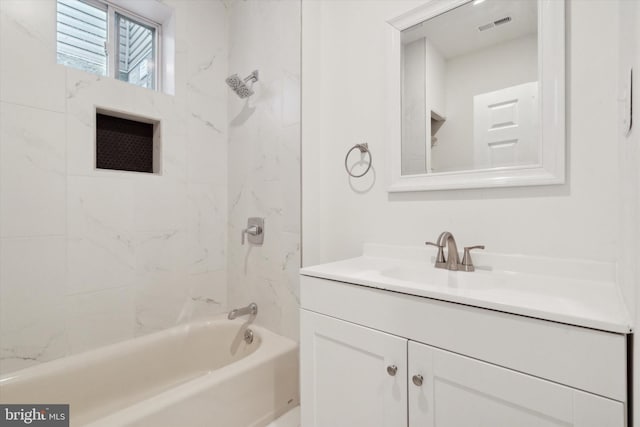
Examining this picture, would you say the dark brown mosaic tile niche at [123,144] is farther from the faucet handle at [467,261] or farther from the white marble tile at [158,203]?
the faucet handle at [467,261]

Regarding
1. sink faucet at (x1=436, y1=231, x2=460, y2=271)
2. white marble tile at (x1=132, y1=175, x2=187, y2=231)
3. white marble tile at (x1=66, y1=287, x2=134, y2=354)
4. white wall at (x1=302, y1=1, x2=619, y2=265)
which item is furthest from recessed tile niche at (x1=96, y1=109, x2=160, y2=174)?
sink faucet at (x1=436, y1=231, x2=460, y2=271)

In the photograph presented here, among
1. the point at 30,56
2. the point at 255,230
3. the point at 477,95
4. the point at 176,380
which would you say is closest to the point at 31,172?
the point at 30,56

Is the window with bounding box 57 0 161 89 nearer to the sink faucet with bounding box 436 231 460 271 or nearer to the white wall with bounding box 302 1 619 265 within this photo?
the white wall with bounding box 302 1 619 265

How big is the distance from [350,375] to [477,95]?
1155 millimetres

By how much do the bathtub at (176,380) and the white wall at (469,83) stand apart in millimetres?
1222

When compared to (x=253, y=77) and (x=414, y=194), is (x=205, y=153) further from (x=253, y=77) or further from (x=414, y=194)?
(x=414, y=194)

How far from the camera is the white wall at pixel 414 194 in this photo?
0.94 metres

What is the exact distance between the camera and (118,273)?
1.60 metres

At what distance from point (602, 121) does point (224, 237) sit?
6.48ft

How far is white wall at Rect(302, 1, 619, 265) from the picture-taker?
938 millimetres

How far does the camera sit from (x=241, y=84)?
5.72 ft

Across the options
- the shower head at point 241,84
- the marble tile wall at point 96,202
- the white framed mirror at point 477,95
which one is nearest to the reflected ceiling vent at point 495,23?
the white framed mirror at point 477,95

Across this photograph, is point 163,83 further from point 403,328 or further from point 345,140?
point 403,328

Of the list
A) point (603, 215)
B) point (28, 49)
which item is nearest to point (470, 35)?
point (603, 215)
